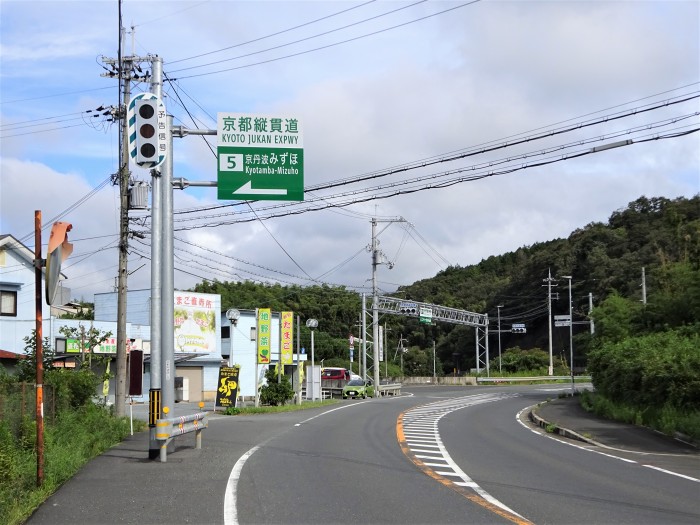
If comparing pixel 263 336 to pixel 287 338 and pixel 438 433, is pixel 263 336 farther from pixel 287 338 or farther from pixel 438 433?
pixel 438 433

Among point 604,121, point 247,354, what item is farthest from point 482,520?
point 247,354

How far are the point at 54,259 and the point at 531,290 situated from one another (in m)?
93.9

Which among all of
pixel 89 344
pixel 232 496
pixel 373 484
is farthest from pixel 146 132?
pixel 89 344

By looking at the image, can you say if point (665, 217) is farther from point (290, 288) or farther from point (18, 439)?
point (18, 439)

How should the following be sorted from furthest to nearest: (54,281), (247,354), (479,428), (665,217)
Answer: (665,217) → (247,354) → (479,428) → (54,281)

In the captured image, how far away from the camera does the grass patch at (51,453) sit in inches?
382

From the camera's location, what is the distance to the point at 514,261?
128750mm

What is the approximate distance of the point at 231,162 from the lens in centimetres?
1545

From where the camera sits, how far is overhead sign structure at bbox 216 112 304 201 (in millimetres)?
Answer: 15406

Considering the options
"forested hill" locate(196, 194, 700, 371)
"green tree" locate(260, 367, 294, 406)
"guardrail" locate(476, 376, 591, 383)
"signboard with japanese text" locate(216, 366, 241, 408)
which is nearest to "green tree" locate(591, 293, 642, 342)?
"green tree" locate(260, 367, 294, 406)

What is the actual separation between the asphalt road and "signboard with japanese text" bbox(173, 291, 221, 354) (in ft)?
90.8

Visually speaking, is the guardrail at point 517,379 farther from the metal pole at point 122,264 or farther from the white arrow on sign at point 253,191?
the white arrow on sign at point 253,191

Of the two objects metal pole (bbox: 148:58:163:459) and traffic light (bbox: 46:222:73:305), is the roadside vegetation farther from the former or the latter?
traffic light (bbox: 46:222:73:305)

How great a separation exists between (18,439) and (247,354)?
40.3 m
